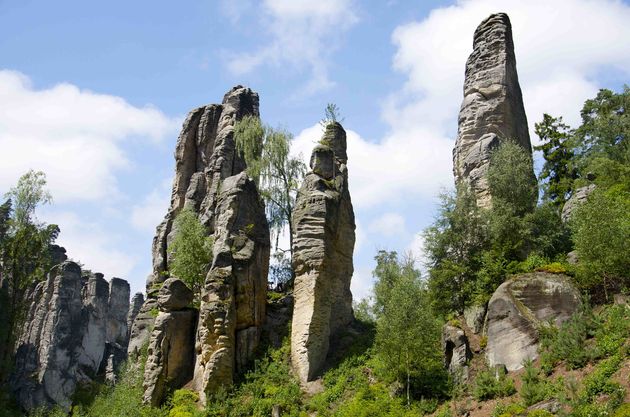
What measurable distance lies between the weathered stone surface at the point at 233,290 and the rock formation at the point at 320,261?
230 centimetres

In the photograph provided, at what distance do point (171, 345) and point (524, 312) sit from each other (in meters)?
17.0

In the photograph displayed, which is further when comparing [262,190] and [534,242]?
[262,190]

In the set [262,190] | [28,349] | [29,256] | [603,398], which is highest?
[262,190]

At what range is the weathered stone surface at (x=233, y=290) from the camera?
104ft

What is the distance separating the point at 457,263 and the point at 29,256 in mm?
29310

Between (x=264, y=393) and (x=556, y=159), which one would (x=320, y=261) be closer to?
(x=264, y=393)

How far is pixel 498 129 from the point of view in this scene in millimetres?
38750

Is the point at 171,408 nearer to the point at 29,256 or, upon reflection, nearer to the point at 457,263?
the point at 457,263

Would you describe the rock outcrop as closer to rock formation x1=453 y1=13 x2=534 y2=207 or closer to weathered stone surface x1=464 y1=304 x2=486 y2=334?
weathered stone surface x1=464 y1=304 x2=486 y2=334

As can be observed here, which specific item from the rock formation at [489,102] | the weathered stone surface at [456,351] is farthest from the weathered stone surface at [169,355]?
the rock formation at [489,102]

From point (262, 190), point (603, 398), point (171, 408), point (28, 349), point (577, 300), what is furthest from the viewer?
point (28, 349)

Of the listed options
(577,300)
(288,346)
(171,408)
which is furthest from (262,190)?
(577,300)

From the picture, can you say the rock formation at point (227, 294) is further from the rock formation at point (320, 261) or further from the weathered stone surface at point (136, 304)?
the weathered stone surface at point (136, 304)

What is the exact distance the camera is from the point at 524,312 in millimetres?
27047
